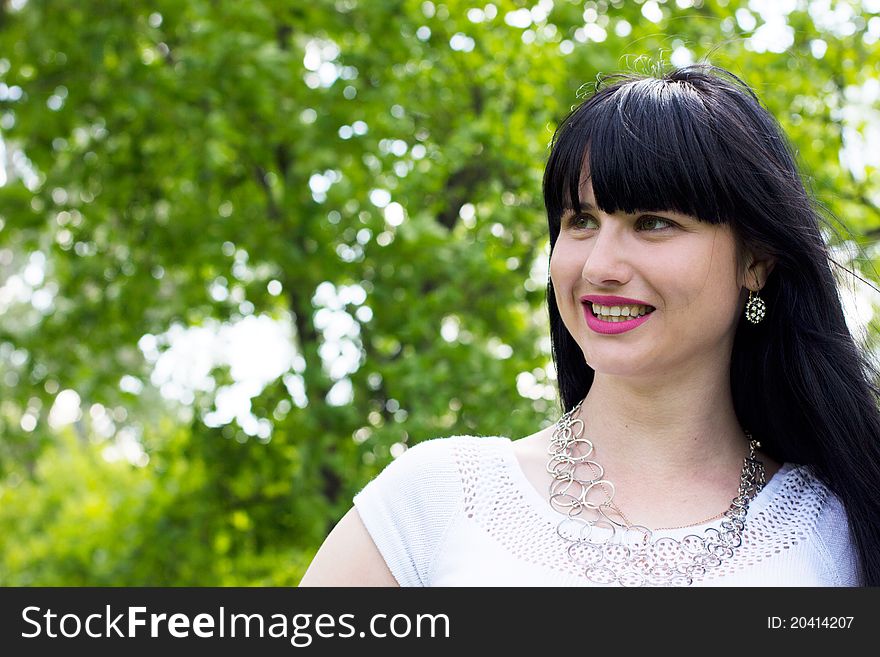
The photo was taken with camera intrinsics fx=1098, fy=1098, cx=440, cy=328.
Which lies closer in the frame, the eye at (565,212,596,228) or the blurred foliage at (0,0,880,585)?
the eye at (565,212,596,228)

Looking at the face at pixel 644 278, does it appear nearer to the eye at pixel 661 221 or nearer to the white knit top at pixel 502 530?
the eye at pixel 661 221

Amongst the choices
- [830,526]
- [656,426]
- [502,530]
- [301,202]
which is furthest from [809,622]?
[301,202]

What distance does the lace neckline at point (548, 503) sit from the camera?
1719 mm

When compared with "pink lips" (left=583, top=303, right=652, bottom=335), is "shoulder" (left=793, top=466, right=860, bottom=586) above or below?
below

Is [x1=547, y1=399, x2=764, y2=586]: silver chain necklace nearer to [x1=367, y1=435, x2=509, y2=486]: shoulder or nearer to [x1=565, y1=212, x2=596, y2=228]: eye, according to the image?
[x1=367, y1=435, x2=509, y2=486]: shoulder

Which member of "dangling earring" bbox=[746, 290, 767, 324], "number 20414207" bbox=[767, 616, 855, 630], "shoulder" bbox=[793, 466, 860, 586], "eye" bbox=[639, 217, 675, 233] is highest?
"eye" bbox=[639, 217, 675, 233]

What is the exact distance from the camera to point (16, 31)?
4.71 metres

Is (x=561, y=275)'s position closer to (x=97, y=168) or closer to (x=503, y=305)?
(x=503, y=305)

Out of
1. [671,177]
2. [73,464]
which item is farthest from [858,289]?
[73,464]

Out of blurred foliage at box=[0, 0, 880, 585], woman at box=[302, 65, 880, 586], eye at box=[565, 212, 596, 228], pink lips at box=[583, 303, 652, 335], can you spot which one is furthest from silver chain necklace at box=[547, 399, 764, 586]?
blurred foliage at box=[0, 0, 880, 585]

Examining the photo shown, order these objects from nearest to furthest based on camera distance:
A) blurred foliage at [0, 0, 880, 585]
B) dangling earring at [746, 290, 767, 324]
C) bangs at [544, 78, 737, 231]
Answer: bangs at [544, 78, 737, 231] → dangling earring at [746, 290, 767, 324] → blurred foliage at [0, 0, 880, 585]

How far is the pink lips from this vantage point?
1.63m

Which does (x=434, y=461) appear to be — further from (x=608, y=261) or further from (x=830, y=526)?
(x=830, y=526)

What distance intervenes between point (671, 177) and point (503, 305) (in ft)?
8.56
